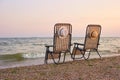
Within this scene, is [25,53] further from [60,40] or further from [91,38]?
[60,40]

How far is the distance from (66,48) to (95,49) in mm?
→ 1311

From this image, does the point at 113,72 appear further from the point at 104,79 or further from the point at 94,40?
the point at 94,40

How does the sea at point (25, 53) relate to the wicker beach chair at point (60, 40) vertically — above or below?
below

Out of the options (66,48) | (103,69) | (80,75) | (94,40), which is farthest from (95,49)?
(80,75)


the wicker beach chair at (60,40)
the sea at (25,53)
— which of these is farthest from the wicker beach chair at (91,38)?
the sea at (25,53)

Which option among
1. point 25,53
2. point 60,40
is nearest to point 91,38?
point 60,40

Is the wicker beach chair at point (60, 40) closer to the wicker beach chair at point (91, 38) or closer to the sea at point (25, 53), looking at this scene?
the wicker beach chair at point (91, 38)

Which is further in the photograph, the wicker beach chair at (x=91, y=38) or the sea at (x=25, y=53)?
the sea at (x=25, y=53)

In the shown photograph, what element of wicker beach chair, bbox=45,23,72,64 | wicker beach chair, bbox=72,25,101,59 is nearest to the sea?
wicker beach chair, bbox=45,23,72,64

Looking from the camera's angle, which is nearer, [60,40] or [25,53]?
[60,40]

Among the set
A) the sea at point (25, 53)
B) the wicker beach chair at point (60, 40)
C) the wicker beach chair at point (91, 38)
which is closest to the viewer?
the wicker beach chair at point (60, 40)

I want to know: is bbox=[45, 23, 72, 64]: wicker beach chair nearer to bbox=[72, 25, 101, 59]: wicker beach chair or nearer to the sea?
bbox=[72, 25, 101, 59]: wicker beach chair

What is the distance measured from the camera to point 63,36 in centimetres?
927

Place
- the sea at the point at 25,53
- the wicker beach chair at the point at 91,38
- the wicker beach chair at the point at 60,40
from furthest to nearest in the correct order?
the sea at the point at 25,53, the wicker beach chair at the point at 91,38, the wicker beach chair at the point at 60,40
